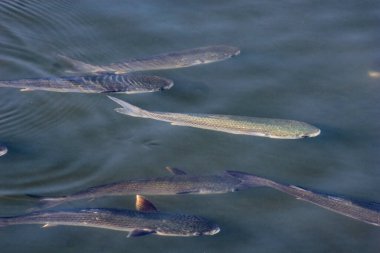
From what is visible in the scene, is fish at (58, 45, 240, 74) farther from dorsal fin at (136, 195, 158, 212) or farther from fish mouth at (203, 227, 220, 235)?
fish mouth at (203, 227, 220, 235)

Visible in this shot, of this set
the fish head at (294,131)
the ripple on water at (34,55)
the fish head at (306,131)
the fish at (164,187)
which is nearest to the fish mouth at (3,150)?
the ripple on water at (34,55)

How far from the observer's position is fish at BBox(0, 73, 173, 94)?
6984mm

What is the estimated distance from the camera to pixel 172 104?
7.04 m

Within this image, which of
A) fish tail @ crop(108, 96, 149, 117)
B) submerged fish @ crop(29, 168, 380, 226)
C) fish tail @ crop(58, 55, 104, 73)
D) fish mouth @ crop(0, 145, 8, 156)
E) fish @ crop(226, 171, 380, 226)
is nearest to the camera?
fish @ crop(226, 171, 380, 226)

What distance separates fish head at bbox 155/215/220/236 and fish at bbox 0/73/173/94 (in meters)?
2.30

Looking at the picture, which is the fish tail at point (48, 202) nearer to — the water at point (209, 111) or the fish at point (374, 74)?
the water at point (209, 111)

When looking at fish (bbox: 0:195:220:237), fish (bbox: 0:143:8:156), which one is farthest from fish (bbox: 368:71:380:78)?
fish (bbox: 0:143:8:156)

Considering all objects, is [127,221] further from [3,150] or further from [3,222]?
[3,150]

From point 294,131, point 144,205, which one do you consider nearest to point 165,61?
point 294,131

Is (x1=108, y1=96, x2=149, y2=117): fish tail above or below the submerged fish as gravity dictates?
above

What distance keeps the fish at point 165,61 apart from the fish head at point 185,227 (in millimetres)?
2858

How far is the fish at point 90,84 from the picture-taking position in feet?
22.9

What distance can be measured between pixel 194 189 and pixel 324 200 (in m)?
1.28

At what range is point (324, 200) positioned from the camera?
5496 millimetres
